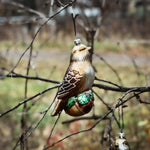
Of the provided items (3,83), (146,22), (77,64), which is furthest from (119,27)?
(77,64)

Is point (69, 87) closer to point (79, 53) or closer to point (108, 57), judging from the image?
point (79, 53)

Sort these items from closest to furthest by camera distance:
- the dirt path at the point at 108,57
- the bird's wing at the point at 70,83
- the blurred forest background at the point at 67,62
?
the bird's wing at the point at 70,83 < the blurred forest background at the point at 67,62 < the dirt path at the point at 108,57

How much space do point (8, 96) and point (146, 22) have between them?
555cm

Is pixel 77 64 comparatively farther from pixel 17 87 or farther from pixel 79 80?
pixel 17 87

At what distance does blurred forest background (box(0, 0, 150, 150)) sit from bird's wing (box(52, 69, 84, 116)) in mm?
137

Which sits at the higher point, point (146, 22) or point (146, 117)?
point (146, 22)

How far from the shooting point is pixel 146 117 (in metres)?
2.56

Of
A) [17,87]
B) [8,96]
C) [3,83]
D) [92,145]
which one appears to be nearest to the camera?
[92,145]

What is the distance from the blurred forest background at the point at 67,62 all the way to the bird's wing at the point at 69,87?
14cm

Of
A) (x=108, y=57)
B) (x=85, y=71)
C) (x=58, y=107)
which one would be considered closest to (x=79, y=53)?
(x=85, y=71)

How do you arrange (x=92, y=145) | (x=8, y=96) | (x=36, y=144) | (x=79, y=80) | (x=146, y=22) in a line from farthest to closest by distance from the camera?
(x=146, y=22) < (x=8, y=96) < (x=36, y=144) < (x=92, y=145) < (x=79, y=80)

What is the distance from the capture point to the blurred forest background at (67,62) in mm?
1461

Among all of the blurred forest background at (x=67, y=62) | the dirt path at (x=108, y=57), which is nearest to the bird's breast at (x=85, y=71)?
the blurred forest background at (x=67, y=62)

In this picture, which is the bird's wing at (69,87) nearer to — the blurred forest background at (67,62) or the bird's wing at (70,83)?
the bird's wing at (70,83)
